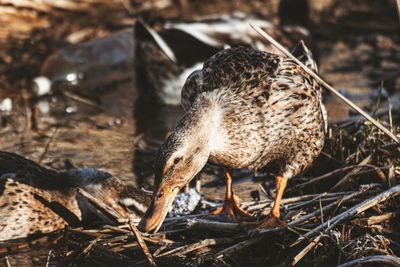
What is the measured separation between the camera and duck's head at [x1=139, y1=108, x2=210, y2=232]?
409 cm

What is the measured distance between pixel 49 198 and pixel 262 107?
69.7 inches

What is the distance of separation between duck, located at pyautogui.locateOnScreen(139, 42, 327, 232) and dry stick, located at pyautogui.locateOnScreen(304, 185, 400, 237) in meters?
0.32

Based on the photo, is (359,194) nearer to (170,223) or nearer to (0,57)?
(170,223)

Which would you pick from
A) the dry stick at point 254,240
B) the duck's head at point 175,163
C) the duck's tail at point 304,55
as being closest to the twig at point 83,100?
the duck's tail at point 304,55

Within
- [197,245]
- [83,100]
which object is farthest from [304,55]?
[83,100]

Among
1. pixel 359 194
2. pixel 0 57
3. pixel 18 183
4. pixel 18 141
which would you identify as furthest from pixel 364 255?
pixel 0 57

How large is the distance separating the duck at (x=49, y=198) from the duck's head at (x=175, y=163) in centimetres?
109

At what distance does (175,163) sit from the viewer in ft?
13.4

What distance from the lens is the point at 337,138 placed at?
19.0ft

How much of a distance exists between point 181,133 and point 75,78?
469 centimetres

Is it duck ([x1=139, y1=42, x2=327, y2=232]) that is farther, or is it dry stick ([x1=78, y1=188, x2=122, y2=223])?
dry stick ([x1=78, y1=188, x2=122, y2=223])

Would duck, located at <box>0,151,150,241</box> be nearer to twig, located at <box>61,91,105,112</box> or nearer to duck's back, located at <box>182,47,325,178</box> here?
duck's back, located at <box>182,47,325,178</box>

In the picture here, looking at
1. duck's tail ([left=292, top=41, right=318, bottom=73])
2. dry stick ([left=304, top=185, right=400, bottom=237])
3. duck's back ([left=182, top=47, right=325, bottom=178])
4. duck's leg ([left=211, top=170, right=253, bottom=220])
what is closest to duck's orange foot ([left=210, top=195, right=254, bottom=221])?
duck's leg ([left=211, top=170, right=253, bottom=220])

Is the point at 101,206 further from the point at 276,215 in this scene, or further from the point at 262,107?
the point at 262,107
